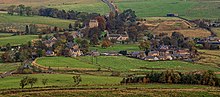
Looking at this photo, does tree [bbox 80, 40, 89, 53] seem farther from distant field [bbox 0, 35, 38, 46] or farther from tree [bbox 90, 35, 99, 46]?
distant field [bbox 0, 35, 38, 46]

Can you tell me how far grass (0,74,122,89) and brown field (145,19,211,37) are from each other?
40.3 metres

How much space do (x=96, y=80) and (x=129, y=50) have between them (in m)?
22.8

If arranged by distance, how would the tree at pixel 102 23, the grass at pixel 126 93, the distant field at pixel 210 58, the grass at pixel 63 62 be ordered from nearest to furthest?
the grass at pixel 126 93 → the grass at pixel 63 62 → the distant field at pixel 210 58 → the tree at pixel 102 23

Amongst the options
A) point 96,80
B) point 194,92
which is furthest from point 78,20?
point 194,92

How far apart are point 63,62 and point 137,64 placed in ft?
33.4

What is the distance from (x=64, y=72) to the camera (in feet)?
190

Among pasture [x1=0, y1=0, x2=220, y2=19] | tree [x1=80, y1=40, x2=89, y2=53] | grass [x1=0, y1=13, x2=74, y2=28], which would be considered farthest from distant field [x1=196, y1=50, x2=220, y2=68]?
pasture [x1=0, y1=0, x2=220, y2=19]

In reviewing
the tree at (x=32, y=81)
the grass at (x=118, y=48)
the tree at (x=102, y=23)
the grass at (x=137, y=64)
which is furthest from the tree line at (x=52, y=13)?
the tree at (x=32, y=81)

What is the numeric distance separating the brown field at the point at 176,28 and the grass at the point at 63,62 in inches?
1266

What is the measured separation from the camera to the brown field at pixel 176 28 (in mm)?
91944

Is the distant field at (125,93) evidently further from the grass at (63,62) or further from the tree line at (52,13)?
the tree line at (52,13)

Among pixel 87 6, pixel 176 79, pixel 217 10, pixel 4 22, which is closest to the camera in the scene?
pixel 176 79

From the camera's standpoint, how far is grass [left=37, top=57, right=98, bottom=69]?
61.1 meters

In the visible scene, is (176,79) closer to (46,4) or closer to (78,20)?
(78,20)
